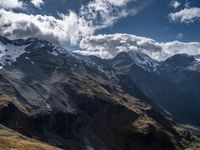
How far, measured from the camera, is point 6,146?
11344 cm

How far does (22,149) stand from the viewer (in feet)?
388

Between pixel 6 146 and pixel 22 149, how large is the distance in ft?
21.2
